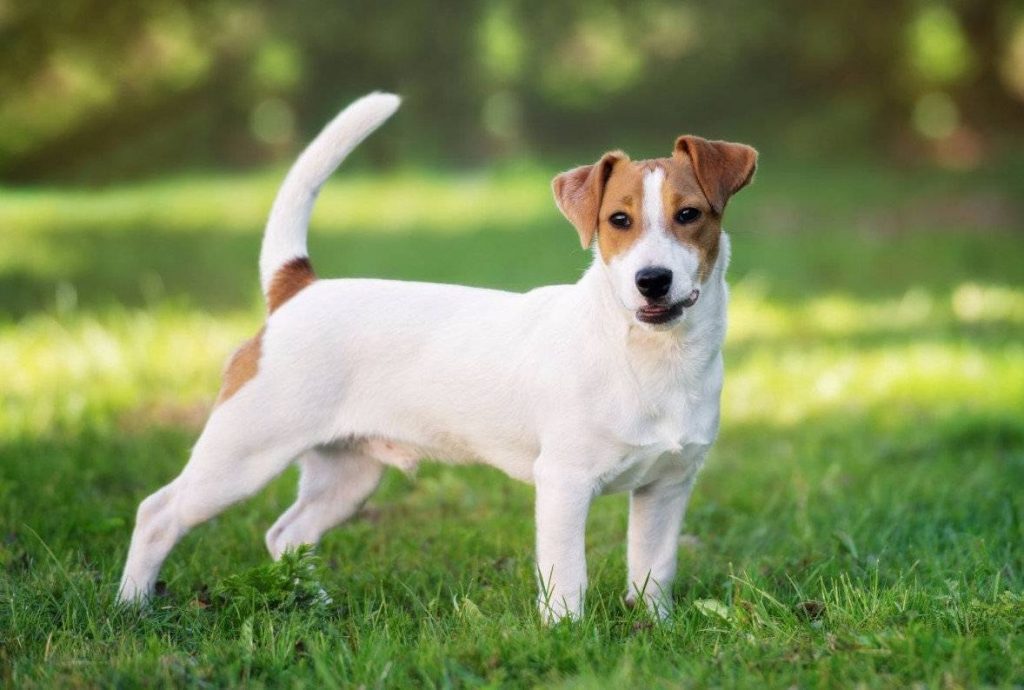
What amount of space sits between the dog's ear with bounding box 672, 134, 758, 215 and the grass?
1.20m

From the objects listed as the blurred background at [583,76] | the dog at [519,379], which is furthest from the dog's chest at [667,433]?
the blurred background at [583,76]

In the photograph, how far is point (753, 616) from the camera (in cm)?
343

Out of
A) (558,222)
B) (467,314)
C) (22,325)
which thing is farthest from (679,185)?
(558,222)

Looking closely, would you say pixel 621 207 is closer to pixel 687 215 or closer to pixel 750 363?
pixel 687 215

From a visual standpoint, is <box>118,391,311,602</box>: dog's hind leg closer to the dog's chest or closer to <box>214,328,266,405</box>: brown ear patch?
<box>214,328,266,405</box>: brown ear patch

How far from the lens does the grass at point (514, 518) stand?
10.5ft

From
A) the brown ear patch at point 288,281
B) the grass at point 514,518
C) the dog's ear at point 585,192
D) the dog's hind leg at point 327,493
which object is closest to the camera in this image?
the grass at point 514,518

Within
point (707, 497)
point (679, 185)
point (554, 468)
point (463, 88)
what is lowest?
point (707, 497)

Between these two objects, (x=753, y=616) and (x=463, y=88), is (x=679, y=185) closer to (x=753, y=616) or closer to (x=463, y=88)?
(x=753, y=616)

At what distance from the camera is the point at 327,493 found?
14.2 feet

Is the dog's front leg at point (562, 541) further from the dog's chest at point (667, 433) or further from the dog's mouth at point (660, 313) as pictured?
the dog's mouth at point (660, 313)

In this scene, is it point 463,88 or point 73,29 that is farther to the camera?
point 463,88

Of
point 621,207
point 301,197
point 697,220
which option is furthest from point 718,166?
point 301,197

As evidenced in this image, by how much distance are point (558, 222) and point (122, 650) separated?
1213 cm
